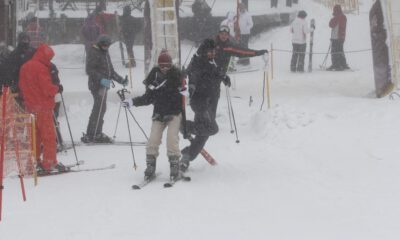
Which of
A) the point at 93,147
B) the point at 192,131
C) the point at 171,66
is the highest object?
the point at 171,66

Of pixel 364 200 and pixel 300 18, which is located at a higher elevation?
pixel 300 18

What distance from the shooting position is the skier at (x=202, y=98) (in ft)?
26.9

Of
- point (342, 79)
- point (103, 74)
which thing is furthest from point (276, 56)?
point (103, 74)

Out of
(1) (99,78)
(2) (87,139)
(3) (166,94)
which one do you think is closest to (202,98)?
(3) (166,94)

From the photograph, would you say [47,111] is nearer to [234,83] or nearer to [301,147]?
[301,147]

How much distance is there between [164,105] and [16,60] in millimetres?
3329

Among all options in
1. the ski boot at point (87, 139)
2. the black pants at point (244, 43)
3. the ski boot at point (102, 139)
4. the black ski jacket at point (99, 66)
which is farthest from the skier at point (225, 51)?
the black pants at point (244, 43)

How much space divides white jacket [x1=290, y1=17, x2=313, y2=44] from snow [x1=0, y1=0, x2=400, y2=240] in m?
5.50

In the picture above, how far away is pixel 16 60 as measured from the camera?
991 centimetres

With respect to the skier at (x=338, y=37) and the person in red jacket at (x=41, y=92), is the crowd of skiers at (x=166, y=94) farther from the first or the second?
the skier at (x=338, y=37)

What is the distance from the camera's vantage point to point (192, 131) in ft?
26.9

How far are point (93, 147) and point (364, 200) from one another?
5336mm

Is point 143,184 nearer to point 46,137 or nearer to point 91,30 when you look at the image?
point 46,137

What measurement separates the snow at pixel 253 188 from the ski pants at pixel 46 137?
1.23ft
